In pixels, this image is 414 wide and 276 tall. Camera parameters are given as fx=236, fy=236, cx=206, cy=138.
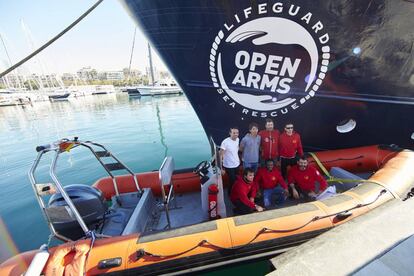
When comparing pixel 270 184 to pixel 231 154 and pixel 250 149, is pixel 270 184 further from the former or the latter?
pixel 231 154

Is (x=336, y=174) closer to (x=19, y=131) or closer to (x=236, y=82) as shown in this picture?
(x=236, y=82)

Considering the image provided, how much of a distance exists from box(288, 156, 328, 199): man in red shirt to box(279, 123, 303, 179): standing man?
11.4 inches

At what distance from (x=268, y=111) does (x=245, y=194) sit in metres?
1.96

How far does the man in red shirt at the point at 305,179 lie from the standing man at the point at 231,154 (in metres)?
0.99

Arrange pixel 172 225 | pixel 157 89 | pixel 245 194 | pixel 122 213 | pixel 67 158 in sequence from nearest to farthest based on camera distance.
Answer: pixel 245 194
pixel 172 225
pixel 122 213
pixel 67 158
pixel 157 89

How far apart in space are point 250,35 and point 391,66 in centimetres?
275

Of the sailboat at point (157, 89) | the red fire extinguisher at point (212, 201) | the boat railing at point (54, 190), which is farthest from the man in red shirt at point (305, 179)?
the sailboat at point (157, 89)

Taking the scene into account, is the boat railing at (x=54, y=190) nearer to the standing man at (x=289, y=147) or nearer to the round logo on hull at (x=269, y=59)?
the round logo on hull at (x=269, y=59)

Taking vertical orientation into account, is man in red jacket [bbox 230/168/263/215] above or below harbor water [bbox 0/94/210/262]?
above

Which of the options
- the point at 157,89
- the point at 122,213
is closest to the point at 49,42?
the point at 122,213

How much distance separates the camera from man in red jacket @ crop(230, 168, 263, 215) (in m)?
3.41

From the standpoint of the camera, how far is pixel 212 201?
3.27 meters

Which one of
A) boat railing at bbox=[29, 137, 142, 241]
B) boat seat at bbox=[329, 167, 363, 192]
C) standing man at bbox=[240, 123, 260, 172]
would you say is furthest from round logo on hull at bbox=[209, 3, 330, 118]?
boat railing at bbox=[29, 137, 142, 241]

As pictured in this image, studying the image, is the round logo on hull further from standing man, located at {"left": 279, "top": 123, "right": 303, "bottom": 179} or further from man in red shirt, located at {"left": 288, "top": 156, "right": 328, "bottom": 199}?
man in red shirt, located at {"left": 288, "top": 156, "right": 328, "bottom": 199}
